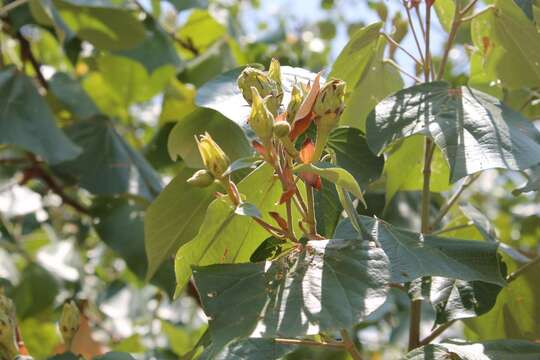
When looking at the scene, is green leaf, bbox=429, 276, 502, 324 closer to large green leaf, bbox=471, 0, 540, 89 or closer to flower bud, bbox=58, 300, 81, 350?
large green leaf, bbox=471, 0, 540, 89

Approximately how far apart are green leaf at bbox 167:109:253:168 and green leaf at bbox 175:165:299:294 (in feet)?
0.69

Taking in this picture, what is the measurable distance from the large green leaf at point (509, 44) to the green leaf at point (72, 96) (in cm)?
107

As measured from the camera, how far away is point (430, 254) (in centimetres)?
93

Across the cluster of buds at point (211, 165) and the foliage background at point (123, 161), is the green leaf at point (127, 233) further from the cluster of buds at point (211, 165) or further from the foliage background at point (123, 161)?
the cluster of buds at point (211, 165)

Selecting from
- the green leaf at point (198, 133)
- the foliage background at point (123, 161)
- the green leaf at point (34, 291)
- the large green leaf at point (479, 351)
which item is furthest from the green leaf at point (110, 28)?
the large green leaf at point (479, 351)

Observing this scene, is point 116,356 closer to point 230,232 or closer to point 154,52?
point 230,232

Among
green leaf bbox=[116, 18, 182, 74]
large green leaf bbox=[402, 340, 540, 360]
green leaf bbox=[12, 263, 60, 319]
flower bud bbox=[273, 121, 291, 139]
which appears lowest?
green leaf bbox=[12, 263, 60, 319]

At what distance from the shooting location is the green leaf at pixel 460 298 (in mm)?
995

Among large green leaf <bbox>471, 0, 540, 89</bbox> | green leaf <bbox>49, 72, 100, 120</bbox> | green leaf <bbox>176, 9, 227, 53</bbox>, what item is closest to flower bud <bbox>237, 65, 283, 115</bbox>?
large green leaf <bbox>471, 0, 540, 89</bbox>

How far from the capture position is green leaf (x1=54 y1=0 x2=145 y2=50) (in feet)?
6.07

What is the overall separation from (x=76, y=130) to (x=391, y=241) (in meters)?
1.19

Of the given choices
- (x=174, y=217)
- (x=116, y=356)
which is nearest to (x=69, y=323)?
(x=116, y=356)

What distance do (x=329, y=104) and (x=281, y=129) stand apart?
0.30ft

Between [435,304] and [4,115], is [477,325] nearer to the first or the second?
[435,304]
